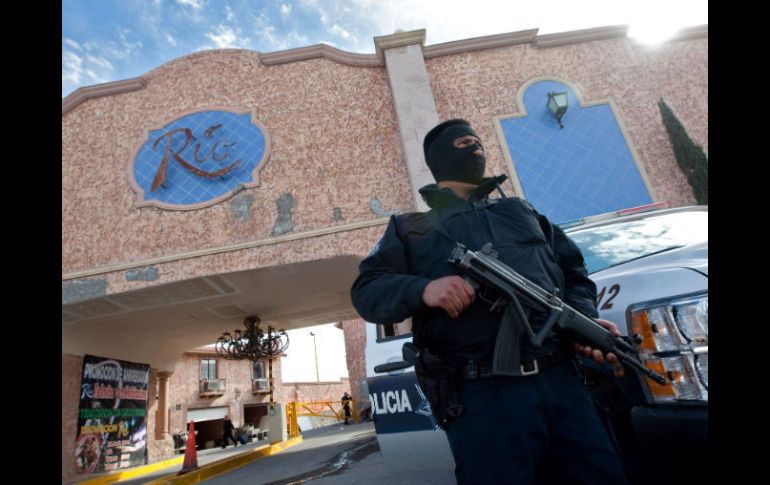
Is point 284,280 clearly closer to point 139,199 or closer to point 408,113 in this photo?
point 139,199

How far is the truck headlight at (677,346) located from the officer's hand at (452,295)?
617 mm

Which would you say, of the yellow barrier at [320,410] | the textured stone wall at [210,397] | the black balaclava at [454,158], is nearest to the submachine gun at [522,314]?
the black balaclava at [454,158]

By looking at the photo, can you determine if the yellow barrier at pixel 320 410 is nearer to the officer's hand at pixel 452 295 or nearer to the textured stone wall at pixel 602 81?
the textured stone wall at pixel 602 81

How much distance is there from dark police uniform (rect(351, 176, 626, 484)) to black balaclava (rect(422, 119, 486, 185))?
0.09 meters

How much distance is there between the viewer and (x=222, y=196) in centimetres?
718

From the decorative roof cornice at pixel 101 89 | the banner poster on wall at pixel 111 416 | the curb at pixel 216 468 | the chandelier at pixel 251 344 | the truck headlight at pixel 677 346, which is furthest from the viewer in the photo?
the chandelier at pixel 251 344

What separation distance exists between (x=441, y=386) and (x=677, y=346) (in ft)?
2.49

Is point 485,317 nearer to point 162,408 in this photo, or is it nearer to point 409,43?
point 409,43

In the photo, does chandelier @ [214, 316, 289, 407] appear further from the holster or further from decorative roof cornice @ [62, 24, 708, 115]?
the holster

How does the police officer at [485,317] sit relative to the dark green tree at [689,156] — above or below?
below

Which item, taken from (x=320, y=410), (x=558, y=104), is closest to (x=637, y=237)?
(x=558, y=104)

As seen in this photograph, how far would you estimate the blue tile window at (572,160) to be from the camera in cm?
696
